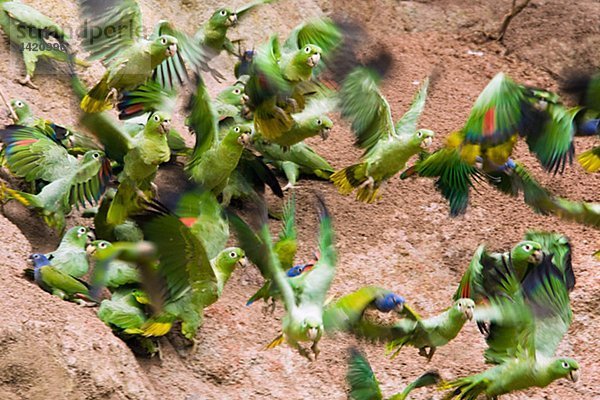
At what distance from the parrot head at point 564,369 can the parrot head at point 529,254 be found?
631mm

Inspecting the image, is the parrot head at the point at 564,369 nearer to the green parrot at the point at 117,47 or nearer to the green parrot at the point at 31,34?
the green parrot at the point at 117,47

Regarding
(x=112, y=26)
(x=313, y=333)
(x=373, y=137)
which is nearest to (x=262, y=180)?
(x=373, y=137)

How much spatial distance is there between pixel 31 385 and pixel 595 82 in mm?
3156

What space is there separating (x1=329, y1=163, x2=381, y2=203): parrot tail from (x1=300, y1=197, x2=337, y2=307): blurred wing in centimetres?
90

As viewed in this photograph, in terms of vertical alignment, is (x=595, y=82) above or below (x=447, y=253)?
above

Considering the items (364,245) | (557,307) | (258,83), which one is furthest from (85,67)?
(557,307)

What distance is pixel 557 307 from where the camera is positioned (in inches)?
205

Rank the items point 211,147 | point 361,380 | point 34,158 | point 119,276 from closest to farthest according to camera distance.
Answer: point 361,380 → point 119,276 → point 34,158 → point 211,147

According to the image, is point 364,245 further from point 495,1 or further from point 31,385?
point 495,1

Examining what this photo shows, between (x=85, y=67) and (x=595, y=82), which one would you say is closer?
(x=595, y=82)

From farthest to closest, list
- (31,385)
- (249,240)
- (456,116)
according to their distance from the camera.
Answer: (456,116) → (249,240) → (31,385)

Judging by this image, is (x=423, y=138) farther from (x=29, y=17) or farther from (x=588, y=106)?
(x=29, y=17)

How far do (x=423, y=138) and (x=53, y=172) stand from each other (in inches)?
73.3

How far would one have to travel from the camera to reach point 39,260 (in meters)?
4.96
